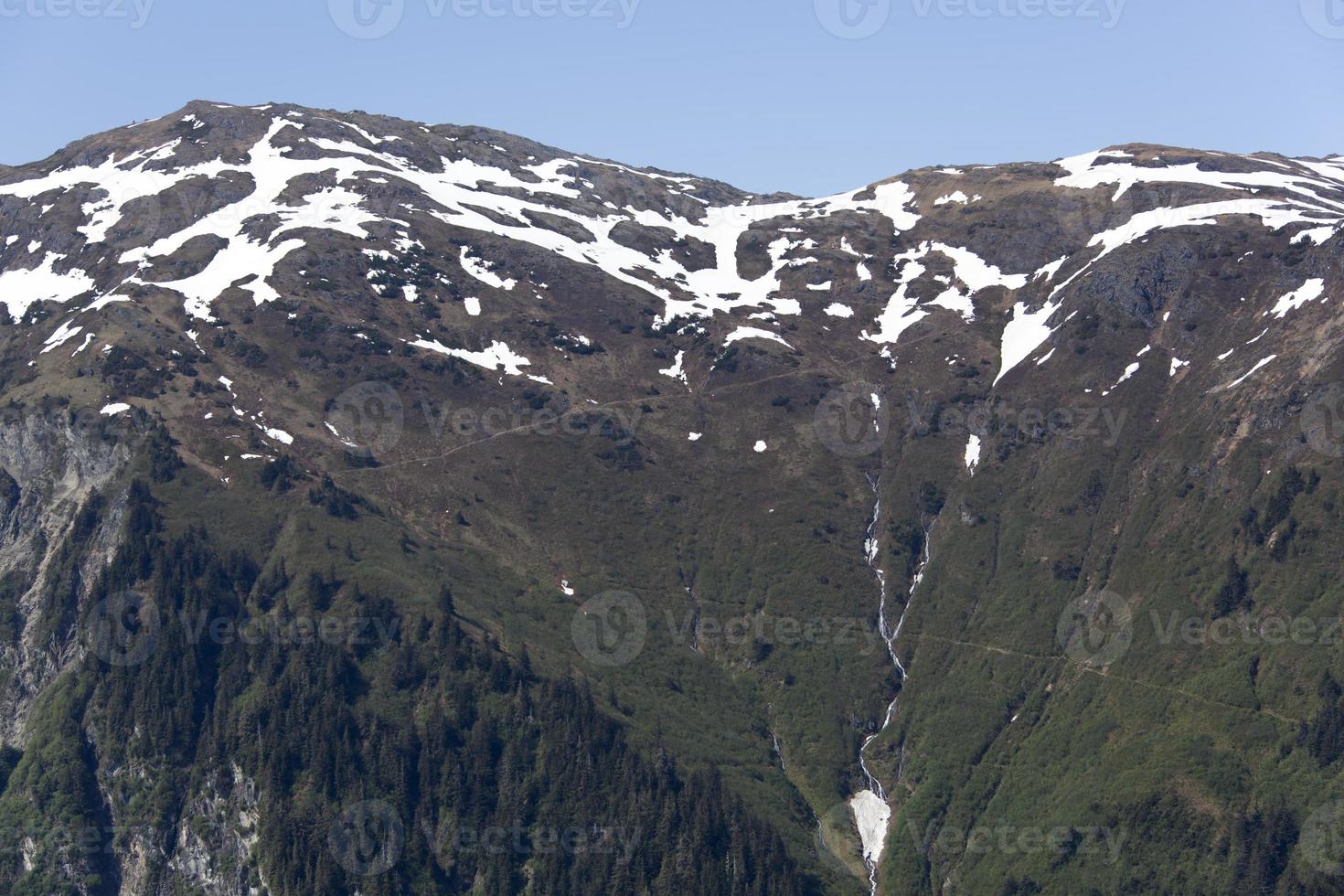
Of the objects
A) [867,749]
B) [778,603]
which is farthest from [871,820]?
[778,603]

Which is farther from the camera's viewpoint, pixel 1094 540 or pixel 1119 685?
pixel 1094 540

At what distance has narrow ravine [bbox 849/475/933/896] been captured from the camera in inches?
6033

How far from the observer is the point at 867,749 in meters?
164

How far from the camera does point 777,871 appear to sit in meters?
144

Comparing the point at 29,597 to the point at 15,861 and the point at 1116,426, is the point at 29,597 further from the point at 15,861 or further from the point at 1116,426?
the point at 1116,426

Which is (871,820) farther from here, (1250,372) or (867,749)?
(1250,372)

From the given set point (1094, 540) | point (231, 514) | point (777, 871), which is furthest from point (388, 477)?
point (1094, 540)

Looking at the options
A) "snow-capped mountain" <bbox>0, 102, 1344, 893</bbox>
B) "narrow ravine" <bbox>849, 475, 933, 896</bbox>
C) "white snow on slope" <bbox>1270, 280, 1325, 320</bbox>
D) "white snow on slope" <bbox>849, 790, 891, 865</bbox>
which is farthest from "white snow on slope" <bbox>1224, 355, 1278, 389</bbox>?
"white snow on slope" <bbox>849, 790, 891, 865</bbox>

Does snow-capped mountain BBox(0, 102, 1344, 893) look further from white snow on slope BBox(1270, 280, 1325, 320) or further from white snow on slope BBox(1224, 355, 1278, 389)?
white snow on slope BBox(1224, 355, 1278, 389)

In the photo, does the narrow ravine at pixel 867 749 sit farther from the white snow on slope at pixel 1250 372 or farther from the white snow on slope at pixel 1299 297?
the white snow on slope at pixel 1299 297

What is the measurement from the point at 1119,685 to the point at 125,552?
119092mm

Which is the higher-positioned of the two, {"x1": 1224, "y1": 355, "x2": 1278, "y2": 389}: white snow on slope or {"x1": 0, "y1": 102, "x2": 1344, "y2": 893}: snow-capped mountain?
{"x1": 1224, "y1": 355, "x2": 1278, "y2": 389}: white snow on slope

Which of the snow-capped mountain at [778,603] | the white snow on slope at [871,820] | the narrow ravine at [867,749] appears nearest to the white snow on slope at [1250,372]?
the snow-capped mountain at [778,603]

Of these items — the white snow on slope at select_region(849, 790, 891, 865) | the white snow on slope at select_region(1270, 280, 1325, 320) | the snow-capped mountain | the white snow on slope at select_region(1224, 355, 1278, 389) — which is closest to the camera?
the snow-capped mountain
